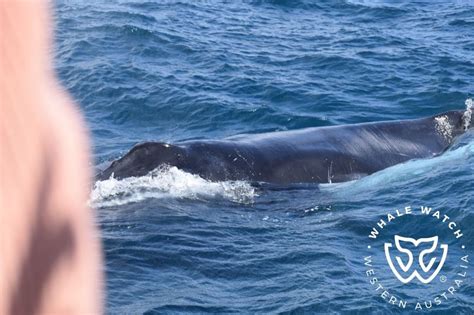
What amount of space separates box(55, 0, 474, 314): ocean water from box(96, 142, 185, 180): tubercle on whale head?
0.54ft

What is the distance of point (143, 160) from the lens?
9.40 meters

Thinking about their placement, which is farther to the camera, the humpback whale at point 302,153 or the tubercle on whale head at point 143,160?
the humpback whale at point 302,153

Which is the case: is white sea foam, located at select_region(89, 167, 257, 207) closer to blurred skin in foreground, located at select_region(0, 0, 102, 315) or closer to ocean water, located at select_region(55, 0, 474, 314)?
ocean water, located at select_region(55, 0, 474, 314)

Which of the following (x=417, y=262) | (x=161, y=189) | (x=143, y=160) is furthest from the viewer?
(x=143, y=160)

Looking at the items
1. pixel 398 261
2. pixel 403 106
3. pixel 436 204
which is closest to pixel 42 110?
pixel 398 261

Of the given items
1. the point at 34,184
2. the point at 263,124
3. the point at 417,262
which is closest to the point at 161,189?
the point at 417,262

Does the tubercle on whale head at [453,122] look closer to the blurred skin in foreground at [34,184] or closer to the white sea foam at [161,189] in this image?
the white sea foam at [161,189]

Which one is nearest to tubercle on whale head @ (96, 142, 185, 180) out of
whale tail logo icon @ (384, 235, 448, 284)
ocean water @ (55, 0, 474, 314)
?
ocean water @ (55, 0, 474, 314)

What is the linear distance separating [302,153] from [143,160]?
77.9 inches

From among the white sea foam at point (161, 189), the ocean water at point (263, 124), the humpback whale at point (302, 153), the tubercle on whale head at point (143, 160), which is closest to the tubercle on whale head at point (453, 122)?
the humpback whale at point (302, 153)

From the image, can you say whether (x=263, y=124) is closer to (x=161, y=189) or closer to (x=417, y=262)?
(x=161, y=189)

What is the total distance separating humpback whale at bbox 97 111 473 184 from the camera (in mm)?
9461

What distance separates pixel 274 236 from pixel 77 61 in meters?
11.1

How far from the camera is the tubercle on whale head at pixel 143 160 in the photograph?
9.31 m
